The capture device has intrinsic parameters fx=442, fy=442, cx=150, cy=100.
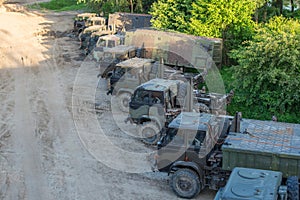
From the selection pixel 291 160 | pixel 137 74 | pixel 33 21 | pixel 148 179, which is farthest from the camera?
pixel 33 21

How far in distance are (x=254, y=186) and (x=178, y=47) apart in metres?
14.4

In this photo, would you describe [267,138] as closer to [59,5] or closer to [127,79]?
[127,79]

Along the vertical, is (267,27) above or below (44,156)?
above

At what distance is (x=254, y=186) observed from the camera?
349 inches

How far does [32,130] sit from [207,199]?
7727 millimetres

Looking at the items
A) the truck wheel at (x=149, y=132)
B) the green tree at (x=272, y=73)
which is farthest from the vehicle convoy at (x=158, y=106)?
the green tree at (x=272, y=73)

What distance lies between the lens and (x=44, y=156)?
1416 centimetres

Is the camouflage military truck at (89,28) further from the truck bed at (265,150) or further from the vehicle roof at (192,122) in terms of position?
the truck bed at (265,150)

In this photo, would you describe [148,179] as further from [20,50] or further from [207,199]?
[20,50]

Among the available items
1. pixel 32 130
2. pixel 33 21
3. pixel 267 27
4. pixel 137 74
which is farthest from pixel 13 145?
pixel 33 21

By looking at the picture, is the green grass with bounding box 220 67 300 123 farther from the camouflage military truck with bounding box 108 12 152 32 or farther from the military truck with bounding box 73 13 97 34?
the military truck with bounding box 73 13 97 34

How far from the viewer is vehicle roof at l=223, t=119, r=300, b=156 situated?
35.0 ft

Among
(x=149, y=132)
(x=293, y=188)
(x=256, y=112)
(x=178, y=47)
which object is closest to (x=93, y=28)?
(x=178, y=47)

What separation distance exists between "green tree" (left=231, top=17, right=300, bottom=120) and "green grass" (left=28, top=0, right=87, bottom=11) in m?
33.6
